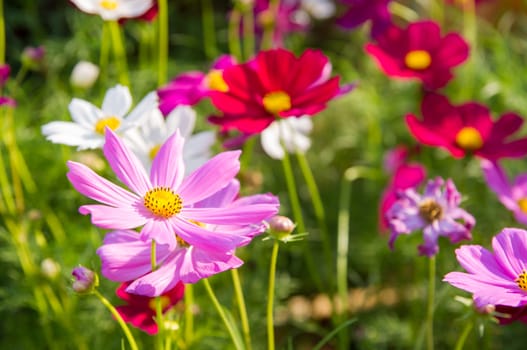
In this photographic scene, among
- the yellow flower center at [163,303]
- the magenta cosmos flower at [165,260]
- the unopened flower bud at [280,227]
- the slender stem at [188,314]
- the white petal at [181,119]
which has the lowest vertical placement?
the slender stem at [188,314]

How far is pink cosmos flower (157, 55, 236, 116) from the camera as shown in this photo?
1.04 metres

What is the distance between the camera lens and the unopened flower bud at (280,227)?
2.45 feet

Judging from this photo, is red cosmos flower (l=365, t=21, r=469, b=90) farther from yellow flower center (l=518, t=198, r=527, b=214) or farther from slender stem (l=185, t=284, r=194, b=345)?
slender stem (l=185, t=284, r=194, b=345)

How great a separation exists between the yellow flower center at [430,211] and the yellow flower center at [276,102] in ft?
0.65

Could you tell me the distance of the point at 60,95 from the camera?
157 centimetres

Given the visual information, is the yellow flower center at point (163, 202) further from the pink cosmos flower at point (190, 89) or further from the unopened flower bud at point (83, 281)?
the pink cosmos flower at point (190, 89)

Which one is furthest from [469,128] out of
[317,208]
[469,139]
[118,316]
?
[118,316]

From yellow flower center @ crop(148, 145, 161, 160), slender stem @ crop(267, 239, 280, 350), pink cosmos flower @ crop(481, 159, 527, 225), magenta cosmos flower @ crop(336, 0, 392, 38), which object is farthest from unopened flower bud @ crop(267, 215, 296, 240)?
magenta cosmos flower @ crop(336, 0, 392, 38)

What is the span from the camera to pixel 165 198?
2.36ft

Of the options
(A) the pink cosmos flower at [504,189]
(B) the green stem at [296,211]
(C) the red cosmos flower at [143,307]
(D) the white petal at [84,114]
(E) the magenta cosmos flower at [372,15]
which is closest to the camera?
(C) the red cosmos flower at [143,307]

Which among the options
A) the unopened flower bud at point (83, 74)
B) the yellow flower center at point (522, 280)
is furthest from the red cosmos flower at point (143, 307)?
the unopened flower bud at point (83, 74)

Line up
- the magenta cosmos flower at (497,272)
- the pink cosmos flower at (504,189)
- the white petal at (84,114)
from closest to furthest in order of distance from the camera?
the magenta cosmos flower at (497,272) → the white petal at (84,114) → the pink cosmos flower at (504,189)

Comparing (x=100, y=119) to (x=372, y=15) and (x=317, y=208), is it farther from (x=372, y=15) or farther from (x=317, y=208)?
(x=372, y=15)

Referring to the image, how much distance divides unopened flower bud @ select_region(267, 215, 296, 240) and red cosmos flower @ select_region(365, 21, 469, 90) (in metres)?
0.47
